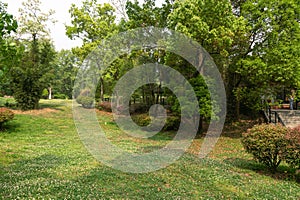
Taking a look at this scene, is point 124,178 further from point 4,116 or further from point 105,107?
point 105,107

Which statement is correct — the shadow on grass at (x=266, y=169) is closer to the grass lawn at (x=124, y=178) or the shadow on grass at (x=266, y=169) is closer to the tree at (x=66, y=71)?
the grass lawn at (x=124, y=178)

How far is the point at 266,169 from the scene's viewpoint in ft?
32.3

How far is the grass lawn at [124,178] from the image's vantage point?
6.55 metres

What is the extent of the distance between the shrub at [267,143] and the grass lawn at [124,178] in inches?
25.7

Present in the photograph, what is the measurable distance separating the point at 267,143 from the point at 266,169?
167cm

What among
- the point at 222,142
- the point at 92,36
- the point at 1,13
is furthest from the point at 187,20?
the point at 92,36

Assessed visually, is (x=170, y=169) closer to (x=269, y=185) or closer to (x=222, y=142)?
(x=269, y=185)

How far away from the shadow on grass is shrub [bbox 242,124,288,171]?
29 centimetres

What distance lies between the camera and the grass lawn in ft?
21.5

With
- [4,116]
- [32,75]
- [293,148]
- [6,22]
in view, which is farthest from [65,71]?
[6,22]

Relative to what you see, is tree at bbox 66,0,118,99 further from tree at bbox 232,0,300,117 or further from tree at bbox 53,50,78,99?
tree at bbox 53,50,78,99

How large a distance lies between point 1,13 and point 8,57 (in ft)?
2.17

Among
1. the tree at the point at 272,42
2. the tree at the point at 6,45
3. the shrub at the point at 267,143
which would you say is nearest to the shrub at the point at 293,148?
the shrub at the point at 267,143

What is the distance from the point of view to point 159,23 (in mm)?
20562
